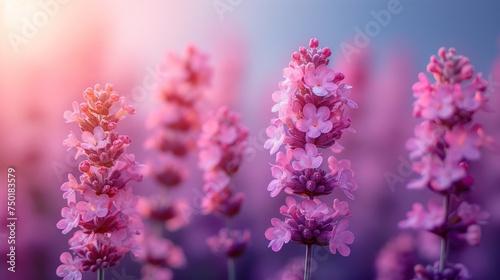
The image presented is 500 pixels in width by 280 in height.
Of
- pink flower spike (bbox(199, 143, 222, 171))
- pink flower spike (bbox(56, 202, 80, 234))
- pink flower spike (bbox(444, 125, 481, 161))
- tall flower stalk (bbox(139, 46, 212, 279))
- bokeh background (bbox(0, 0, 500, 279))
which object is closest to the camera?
pink flower spike (bbox(444, 125, 481, 161))

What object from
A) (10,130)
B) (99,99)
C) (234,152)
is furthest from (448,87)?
(10,130)

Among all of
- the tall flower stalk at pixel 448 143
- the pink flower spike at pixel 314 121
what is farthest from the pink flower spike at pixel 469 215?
the pink flower spike at pixel 314 121

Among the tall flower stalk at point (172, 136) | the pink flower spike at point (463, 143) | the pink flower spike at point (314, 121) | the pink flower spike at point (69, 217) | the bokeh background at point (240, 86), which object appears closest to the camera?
the pink flower spike at point (463, 143)

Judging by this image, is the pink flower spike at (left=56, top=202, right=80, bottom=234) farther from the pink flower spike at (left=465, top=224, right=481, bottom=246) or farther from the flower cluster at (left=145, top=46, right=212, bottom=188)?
the pink flower spike at (left=465, top=224, right=481, bottom=246)

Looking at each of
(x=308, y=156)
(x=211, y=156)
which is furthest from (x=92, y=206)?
(x=308, y=156)

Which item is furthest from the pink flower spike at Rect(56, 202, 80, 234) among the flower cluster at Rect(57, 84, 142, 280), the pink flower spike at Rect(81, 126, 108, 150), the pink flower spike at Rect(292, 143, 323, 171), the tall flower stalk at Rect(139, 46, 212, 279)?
the pink flower spike at Rect(292, 143, 323, 171)

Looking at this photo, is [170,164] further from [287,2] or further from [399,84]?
[399,84]

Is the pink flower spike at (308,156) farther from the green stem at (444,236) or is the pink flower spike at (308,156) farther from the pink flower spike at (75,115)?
the pink flower spike at (75,115)

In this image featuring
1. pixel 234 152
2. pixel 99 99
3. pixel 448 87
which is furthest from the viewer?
pixel 234 152
